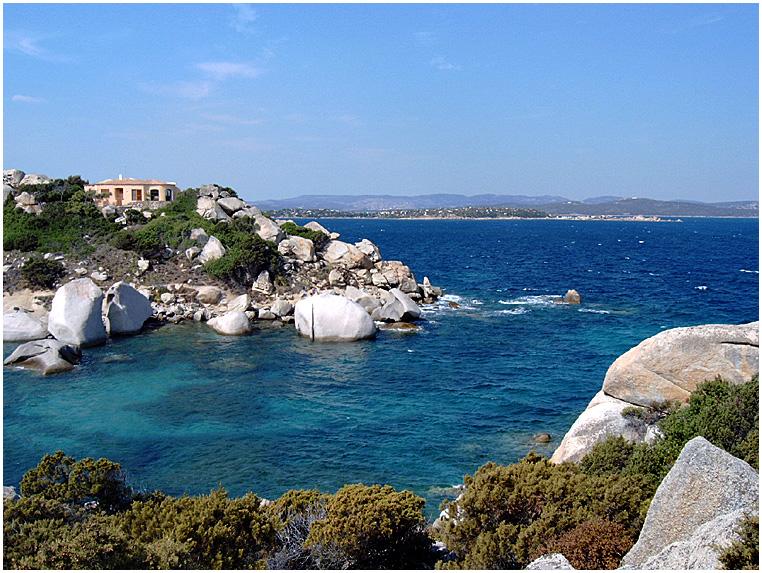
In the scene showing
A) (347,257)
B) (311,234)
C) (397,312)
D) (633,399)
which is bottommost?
(397,312)

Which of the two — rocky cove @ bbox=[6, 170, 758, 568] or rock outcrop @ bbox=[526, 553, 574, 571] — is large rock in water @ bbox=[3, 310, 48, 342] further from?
rock outcrop @ bbox=[526, 553, 574, 571]

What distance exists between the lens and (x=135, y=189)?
Result: 6425cm

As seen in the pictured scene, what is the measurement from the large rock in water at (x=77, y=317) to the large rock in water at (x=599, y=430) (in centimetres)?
2472

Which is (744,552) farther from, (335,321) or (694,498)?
(335,321)

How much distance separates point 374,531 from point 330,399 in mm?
14936

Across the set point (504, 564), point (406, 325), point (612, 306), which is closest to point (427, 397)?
point (406, 325)

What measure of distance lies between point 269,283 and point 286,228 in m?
11.8

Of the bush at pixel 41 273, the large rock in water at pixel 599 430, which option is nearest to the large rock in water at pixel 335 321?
the bush at pixel 41 273

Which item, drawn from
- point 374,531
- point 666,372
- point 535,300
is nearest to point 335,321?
point 535,300

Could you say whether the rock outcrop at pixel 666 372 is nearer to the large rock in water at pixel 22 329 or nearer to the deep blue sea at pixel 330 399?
the deep blue sea at pixel 330 399

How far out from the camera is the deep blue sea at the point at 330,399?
1925 cm

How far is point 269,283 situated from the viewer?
4356 cm

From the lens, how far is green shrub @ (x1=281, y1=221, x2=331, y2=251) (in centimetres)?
5097

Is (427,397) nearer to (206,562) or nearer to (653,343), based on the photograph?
(653,343)
